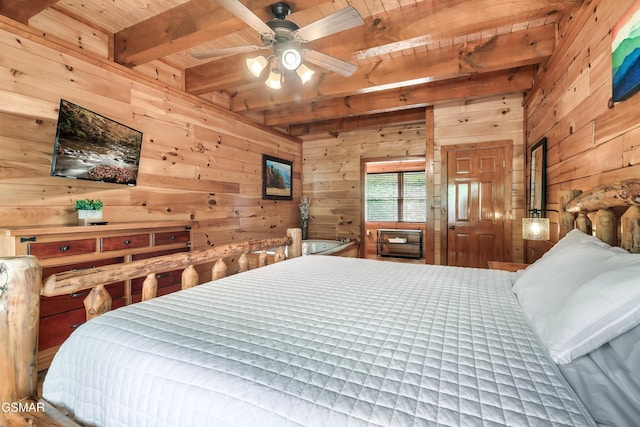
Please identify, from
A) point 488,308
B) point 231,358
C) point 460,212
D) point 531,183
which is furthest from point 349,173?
point 231,358

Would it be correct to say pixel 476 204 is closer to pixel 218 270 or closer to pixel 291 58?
pixel 291 58

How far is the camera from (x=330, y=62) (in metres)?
2.09

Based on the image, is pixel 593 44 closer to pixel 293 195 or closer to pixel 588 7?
pixel 588 7

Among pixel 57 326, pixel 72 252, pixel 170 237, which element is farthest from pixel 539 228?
pixel 57 326

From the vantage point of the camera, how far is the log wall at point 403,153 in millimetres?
3703

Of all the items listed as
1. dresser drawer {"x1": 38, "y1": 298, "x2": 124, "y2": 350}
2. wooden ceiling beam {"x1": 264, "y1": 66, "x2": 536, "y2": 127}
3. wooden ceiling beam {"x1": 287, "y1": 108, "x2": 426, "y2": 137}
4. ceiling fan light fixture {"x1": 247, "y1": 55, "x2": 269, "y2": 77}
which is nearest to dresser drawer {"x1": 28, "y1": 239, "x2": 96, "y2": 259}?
dresser drawer {"x1": 38, "y1": 298, "x2": 124, "y2": 350}

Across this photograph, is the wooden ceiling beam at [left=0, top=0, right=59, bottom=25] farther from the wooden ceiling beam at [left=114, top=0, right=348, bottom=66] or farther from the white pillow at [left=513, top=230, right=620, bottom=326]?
the white pillow at [left=513, top=230, right=620, bottom=326]

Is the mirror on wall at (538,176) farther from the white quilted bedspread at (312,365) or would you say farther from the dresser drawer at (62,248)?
the dresser drawer at (62,248)

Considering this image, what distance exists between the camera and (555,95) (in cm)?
255

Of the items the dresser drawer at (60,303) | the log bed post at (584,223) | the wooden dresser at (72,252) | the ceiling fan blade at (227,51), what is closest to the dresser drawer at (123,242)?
the wooden dresser at (72,252)

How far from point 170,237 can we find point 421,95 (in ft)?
10.8

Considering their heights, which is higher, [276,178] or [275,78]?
[275,78]

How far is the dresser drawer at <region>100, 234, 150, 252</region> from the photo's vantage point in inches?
88.3

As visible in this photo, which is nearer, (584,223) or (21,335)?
(21,335)
